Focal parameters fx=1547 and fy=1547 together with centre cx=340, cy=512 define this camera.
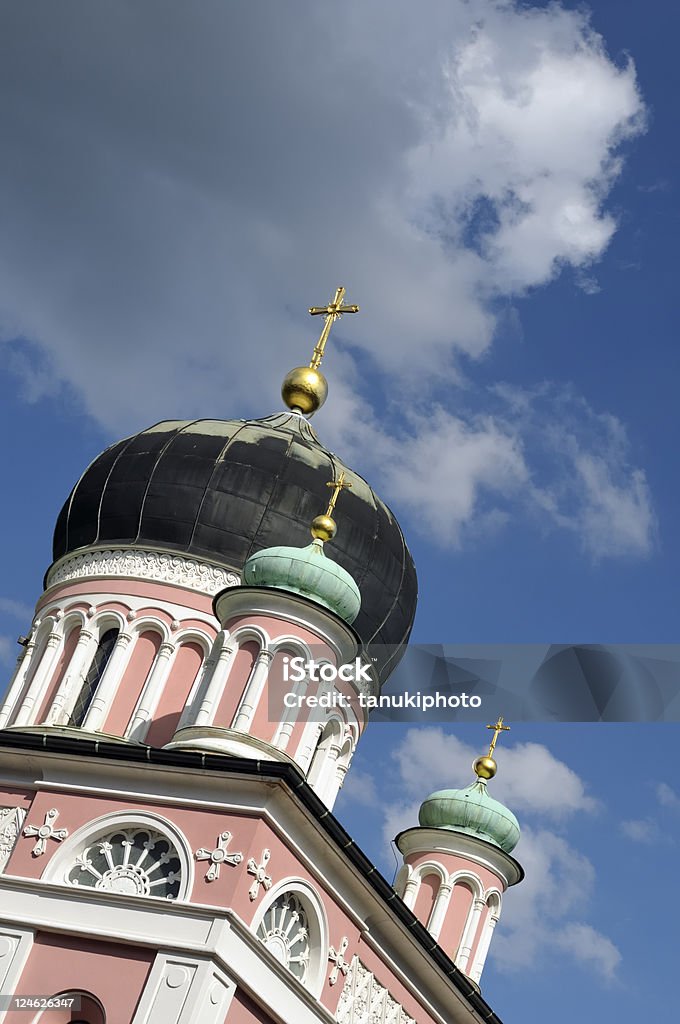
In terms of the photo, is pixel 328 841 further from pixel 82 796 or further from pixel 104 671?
pixel 104 671

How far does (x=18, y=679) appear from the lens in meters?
20.4

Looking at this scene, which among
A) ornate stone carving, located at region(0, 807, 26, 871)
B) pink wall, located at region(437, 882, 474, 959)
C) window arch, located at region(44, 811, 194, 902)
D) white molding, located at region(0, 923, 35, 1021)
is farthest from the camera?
pink wall, located at region(437, 882, 474, 959)

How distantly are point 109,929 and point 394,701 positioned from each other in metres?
6.56

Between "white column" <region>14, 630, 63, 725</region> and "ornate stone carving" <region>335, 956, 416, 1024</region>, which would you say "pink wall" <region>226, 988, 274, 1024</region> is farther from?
"white column" <region>14, 630, 63, 725</region>

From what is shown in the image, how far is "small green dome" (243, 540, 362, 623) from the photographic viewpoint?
17688 mm

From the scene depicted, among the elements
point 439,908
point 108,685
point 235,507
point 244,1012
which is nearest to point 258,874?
point 244,1012

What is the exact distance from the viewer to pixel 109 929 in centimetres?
1512

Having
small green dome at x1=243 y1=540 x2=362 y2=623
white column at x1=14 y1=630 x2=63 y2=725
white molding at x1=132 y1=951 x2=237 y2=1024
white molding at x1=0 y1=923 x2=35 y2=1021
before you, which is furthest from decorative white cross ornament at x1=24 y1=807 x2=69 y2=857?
white column at x1=14 y1=630 x2=63 y2=725

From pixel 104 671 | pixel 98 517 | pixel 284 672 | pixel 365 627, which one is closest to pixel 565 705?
pixel 284 672

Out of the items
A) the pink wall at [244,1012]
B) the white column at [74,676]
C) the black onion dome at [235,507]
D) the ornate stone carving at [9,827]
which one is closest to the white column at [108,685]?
the white column at [74,676]

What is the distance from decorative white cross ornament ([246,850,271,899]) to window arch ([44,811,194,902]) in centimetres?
60

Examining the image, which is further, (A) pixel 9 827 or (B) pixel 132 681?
(B) pixel 132 681

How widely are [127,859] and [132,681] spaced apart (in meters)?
4.32

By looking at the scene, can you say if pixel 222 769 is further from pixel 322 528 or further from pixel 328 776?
pixel 322 528
